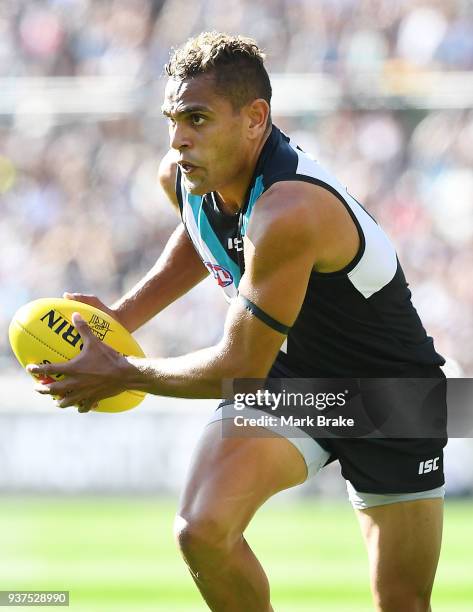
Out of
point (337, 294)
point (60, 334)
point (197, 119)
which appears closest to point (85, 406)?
point (60, 334)

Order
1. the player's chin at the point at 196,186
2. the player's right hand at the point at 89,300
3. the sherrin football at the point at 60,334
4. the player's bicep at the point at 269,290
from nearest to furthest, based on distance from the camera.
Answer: the player's bicep at the point at 269,290, the player's chin at the point at 196,186, the sherrin football at the point at 60,334, the player's right hand at the point at 89,300

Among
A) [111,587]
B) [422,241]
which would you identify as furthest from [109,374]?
[422,241]

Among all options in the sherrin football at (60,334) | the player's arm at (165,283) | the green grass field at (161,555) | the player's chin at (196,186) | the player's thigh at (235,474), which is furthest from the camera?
the green grass field at (161,555)

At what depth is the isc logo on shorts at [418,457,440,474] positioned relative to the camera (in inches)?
181

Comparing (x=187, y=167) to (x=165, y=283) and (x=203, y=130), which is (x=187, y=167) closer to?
(x=203, y=130)

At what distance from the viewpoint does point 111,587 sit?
24.2ft

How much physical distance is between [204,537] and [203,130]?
145cm

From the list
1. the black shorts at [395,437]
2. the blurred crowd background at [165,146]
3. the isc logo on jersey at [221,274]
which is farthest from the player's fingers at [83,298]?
the blurred crowd background at [165,146]

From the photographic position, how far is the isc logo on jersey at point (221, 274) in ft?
15.7

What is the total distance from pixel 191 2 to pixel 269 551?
7911 mm

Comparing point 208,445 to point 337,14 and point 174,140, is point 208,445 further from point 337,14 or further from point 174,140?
point 337,14

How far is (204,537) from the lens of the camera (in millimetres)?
4062

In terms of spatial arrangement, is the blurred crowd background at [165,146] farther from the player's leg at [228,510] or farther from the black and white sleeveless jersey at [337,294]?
the player's leg at [228,510]

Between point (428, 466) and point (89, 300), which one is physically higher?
point (89, 300)
